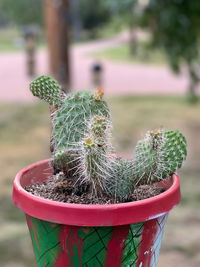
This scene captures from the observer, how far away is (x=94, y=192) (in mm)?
1287

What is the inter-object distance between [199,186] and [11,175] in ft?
5.67

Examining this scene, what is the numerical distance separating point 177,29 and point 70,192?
269 centimetres

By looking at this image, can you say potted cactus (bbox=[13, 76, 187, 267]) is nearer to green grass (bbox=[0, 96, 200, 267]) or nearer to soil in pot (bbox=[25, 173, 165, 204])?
soil in pot (bbox=[25, 173, 165, 204])

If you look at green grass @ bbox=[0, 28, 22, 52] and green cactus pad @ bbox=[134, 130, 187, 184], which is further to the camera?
green grass @ bbox=[0, 28, 22, 52]

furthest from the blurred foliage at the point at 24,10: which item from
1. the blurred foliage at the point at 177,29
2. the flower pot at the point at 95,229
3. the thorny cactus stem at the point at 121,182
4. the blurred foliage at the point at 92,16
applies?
the flower pot at the point at 95,229

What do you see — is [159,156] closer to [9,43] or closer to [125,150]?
[125,150]

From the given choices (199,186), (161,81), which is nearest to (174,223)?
(199,186)

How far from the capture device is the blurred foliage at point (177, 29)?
3471 mm

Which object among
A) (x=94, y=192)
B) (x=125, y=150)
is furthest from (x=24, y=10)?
(x=94, y=192)

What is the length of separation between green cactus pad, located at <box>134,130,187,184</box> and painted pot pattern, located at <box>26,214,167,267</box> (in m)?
0.14

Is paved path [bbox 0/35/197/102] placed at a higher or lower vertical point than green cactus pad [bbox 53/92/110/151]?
lower

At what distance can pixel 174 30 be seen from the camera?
3.65 metres

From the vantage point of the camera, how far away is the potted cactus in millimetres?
1117

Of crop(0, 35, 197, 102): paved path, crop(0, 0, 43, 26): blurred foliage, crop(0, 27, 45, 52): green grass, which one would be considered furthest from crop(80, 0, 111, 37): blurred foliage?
crop(0, 35, 197, 102): paved path
